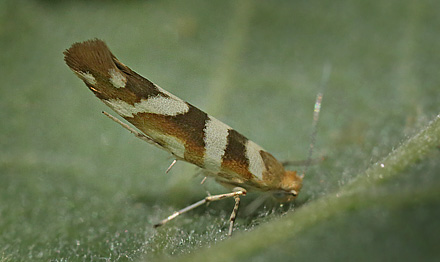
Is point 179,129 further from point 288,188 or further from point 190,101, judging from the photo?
point 190,101

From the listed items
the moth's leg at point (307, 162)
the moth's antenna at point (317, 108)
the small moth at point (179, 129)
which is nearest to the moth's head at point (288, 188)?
the small moth at point (179, 129)

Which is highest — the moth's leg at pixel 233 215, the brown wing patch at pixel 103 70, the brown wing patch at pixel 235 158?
the brown wing patch at pixel 235 158

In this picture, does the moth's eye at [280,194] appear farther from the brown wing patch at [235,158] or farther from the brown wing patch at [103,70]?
the brown wing patch at [103,70]

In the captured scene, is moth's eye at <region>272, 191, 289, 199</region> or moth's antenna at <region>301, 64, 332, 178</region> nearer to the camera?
moth's eye at <region>272, 191, 289, 199</region>

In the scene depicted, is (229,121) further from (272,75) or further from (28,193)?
(28,193)

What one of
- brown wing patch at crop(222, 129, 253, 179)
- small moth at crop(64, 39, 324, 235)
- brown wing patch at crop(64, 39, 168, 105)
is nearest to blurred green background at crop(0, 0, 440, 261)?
small moth at crop(64, 39, 324, 235)

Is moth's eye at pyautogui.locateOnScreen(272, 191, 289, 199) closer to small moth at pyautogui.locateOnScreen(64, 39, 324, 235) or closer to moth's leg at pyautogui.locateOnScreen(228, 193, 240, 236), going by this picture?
small moth at pyautogui.locateOnScreen(64, 39, 324, 235)

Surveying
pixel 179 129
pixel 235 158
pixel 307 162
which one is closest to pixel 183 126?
pixel 179 129
